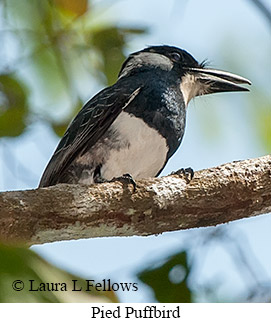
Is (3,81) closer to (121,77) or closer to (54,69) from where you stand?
(54,69)

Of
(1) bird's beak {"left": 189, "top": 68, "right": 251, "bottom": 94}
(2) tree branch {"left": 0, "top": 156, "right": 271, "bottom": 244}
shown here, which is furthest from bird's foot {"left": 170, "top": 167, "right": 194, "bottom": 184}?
(1) bird's beak {"left": 189, "top": 68, "right": 251, "bottom": 94}

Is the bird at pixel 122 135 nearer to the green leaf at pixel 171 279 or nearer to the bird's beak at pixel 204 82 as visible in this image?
the bird's beak at pixel 204 82

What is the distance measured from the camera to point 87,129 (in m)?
3.35

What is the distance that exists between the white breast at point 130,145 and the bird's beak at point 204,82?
1.81ft

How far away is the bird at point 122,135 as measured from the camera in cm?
331

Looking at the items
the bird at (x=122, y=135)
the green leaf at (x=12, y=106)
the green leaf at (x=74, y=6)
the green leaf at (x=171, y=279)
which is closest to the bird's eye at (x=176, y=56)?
the bird at (x=122, y=135)

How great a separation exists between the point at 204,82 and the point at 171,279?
1.99 metres

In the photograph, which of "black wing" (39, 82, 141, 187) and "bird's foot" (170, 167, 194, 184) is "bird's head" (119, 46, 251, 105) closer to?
"black wing" (39, 82, 141, 187)

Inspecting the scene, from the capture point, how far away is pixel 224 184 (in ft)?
8.44

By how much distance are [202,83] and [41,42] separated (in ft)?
4.89

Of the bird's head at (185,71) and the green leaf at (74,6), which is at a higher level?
the bird's head at (185,71)

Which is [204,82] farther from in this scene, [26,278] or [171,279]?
[26,278]

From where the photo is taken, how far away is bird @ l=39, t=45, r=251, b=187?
10.9ft

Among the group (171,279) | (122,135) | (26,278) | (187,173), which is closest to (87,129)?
(122,135)
